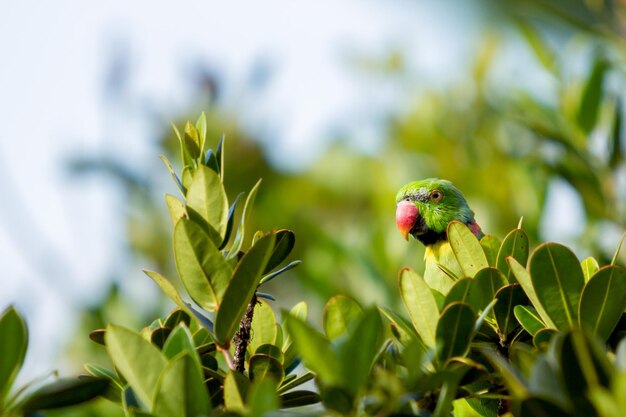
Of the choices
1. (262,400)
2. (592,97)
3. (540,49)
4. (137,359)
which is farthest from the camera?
(540,49)

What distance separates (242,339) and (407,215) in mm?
1381

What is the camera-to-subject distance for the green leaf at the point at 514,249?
101cm

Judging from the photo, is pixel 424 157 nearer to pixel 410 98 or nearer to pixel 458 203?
pixel 410 98

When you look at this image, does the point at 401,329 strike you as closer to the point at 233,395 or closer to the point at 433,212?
the point at 233,395

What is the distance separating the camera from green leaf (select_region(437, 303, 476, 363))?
0.79 meters

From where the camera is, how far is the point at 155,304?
307 centimetres

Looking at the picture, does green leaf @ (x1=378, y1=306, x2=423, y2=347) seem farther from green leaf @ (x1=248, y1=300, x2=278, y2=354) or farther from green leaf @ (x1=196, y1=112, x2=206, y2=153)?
green leaf @ (x1=196, y1=112, x2=206, y2=153)

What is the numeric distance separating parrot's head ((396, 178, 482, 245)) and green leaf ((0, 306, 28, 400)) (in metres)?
1.58

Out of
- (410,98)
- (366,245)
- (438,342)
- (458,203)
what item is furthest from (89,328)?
(438,342)

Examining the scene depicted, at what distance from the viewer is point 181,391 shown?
72 centimetres

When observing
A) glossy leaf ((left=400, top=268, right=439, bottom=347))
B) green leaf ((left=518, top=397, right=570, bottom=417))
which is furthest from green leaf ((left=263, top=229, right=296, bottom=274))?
green leaf ((left=518, top=397, right=570, bottom=417))

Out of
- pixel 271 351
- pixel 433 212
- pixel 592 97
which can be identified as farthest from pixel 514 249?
pixel 592 97

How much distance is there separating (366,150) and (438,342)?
138 inches

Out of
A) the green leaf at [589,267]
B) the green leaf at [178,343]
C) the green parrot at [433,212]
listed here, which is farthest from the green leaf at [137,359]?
the green parrot at [433,212]
